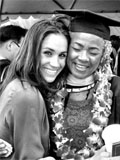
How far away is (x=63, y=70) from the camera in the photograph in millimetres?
1857

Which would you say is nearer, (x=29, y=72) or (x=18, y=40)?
(x=29, y=72)

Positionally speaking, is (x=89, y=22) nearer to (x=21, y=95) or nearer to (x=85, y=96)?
(x=85, y=96)

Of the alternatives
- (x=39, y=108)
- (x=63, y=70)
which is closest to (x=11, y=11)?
(x=63, y=70)

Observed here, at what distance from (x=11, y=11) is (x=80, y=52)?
2.60 metres

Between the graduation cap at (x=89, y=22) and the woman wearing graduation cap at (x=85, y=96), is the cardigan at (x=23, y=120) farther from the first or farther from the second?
the graduation cap at (x=89, y=22)

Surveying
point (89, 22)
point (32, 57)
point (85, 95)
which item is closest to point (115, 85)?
point (85, 95)

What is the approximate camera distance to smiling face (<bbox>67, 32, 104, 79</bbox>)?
1763 millimetres

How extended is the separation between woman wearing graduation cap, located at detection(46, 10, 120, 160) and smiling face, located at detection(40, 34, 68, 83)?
0.29 ft

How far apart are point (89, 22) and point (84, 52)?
0.20 metres

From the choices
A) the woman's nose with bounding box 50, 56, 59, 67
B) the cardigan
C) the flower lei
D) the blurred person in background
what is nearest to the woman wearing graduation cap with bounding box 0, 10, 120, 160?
the flower lei

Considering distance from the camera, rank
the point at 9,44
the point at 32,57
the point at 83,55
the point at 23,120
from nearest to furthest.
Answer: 1. the point at 23,120
2. the point at 32,57
3. the point at 83,55
4. the point at 9,44

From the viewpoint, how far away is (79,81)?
6.02ft

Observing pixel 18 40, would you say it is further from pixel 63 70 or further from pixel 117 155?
pixel 117 155

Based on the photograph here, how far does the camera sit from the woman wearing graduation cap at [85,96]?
1778mm
